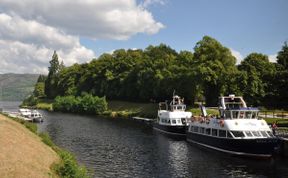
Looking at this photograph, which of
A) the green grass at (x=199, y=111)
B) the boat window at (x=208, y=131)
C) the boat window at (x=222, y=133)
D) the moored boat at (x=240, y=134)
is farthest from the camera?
the green grass at (x=199, y=111)

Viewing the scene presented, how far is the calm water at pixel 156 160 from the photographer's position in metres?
43.8

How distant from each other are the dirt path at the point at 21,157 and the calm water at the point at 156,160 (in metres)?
8.46

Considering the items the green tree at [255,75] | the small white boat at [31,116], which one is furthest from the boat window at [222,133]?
the small white boat at [31,116]

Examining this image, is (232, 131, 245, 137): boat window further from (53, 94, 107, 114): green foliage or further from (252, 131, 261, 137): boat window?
(53, 94, 107, 114): green foliage

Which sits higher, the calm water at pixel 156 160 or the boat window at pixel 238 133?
the boat window at pixel 238 133

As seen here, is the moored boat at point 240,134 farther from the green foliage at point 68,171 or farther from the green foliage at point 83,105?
the green foliage at point 83,105

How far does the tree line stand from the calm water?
962 inches

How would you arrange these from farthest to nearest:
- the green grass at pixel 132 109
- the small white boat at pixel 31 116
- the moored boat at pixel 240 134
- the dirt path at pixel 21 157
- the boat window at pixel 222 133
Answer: the green grass at pixel 132 109 < the small white boat at pixel 31 116 < the boat window at pixel 222 133 < the moored boat at pixel 240 134 < the dirt path at pixel 21 157

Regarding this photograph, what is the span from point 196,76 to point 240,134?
184ft

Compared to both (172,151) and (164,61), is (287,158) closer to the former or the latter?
(172,151)

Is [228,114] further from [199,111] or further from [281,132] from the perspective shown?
[199,111]

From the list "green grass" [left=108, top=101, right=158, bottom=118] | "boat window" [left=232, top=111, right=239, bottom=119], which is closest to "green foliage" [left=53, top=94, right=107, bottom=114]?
"green grass" [left=108, top=101, right=158, bottom=118]

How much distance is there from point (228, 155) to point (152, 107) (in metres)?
79.5

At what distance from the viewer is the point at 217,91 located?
11150cm
